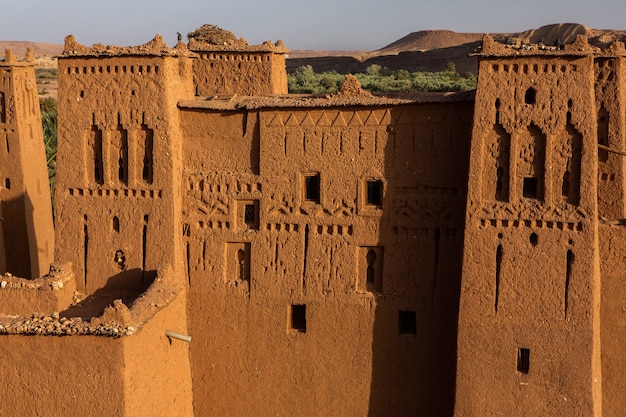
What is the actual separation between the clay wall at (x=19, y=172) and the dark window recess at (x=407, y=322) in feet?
40.5

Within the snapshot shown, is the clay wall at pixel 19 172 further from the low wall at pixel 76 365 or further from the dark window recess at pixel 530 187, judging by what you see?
the dark window recess at pixel 530 187

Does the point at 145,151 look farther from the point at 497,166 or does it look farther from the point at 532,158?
the point at 532,158

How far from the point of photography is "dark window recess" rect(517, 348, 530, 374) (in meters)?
14.0

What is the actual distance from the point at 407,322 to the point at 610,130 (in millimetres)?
4965

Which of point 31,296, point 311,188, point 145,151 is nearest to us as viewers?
point 31,296

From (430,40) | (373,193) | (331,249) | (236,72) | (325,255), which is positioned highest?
(430,40)

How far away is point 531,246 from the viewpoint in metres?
13.9

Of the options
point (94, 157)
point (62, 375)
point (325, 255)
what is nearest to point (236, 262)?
point (325, 255)

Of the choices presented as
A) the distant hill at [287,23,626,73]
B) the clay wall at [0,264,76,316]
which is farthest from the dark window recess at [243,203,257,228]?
the distant hill at [287,23,626,73]

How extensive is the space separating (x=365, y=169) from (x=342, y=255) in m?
1.63

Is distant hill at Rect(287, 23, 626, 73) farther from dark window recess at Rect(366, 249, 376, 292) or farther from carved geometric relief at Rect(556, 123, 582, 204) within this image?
carved geometric relief at Rect(556, 123, 582, 204)

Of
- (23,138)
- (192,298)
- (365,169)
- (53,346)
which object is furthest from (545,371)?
(23,138)

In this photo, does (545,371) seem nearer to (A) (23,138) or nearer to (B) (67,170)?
(B) (67,170)

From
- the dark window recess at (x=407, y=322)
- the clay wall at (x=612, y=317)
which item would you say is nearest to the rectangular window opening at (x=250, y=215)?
the dark window recess at (x=407, y=322)
